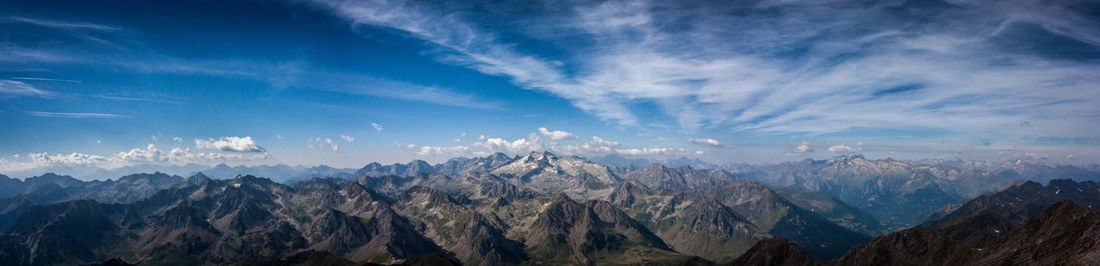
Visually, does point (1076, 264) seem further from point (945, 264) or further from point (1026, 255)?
point (945, 264)

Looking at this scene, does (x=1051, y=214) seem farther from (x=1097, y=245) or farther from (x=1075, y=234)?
(x=1097, y=245)

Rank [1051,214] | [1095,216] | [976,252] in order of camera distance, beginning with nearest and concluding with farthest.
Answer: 1. [1095,216]
2. [1051,214]
3. [976,252]

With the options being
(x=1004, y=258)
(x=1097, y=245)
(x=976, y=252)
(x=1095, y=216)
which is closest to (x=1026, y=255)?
(x=1004, y=258)

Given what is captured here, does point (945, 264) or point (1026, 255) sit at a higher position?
point (1026, 255)

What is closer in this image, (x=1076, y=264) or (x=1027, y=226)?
(x=1076, y=264)

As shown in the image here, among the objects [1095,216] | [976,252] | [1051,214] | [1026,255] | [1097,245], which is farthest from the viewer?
A: [976,252]

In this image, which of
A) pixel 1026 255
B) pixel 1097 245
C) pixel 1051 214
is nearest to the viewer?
pixel 1097 245

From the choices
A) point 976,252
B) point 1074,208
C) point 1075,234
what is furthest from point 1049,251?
point 976,252

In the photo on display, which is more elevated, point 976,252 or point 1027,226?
point 1027,226

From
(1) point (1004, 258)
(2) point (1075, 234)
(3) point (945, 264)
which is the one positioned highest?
(2) point (1075, 234)
